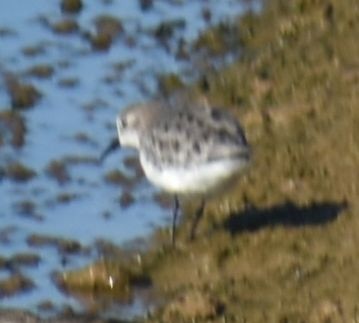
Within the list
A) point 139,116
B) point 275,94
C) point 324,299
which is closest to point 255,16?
point 275,94

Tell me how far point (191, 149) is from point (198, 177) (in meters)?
0.16

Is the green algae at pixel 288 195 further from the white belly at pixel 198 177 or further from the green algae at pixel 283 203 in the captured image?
the white belly at pixel 198 177

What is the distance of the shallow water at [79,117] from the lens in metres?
10.3

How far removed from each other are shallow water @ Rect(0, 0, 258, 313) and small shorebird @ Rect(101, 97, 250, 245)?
1.95 feet

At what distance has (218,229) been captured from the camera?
10.3 meters

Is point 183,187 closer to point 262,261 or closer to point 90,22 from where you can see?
point 262,261

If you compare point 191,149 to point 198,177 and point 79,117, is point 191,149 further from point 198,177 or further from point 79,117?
point 79,117

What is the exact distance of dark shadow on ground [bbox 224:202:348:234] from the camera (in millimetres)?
10016

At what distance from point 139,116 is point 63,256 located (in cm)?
100

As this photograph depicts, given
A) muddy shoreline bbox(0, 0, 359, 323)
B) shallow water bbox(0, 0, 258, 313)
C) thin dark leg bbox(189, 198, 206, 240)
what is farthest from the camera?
shallow water bbox(0, 0, 258, 313)

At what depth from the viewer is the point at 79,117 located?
12078mm

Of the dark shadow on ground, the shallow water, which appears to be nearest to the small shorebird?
the dark shadow on ground

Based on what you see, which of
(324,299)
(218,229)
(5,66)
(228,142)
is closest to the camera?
(324,299)

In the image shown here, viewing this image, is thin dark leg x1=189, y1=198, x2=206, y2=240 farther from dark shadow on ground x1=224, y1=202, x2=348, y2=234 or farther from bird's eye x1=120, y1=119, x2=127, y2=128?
bird's eye x1=120, y1=119, x2=127, y2=128
